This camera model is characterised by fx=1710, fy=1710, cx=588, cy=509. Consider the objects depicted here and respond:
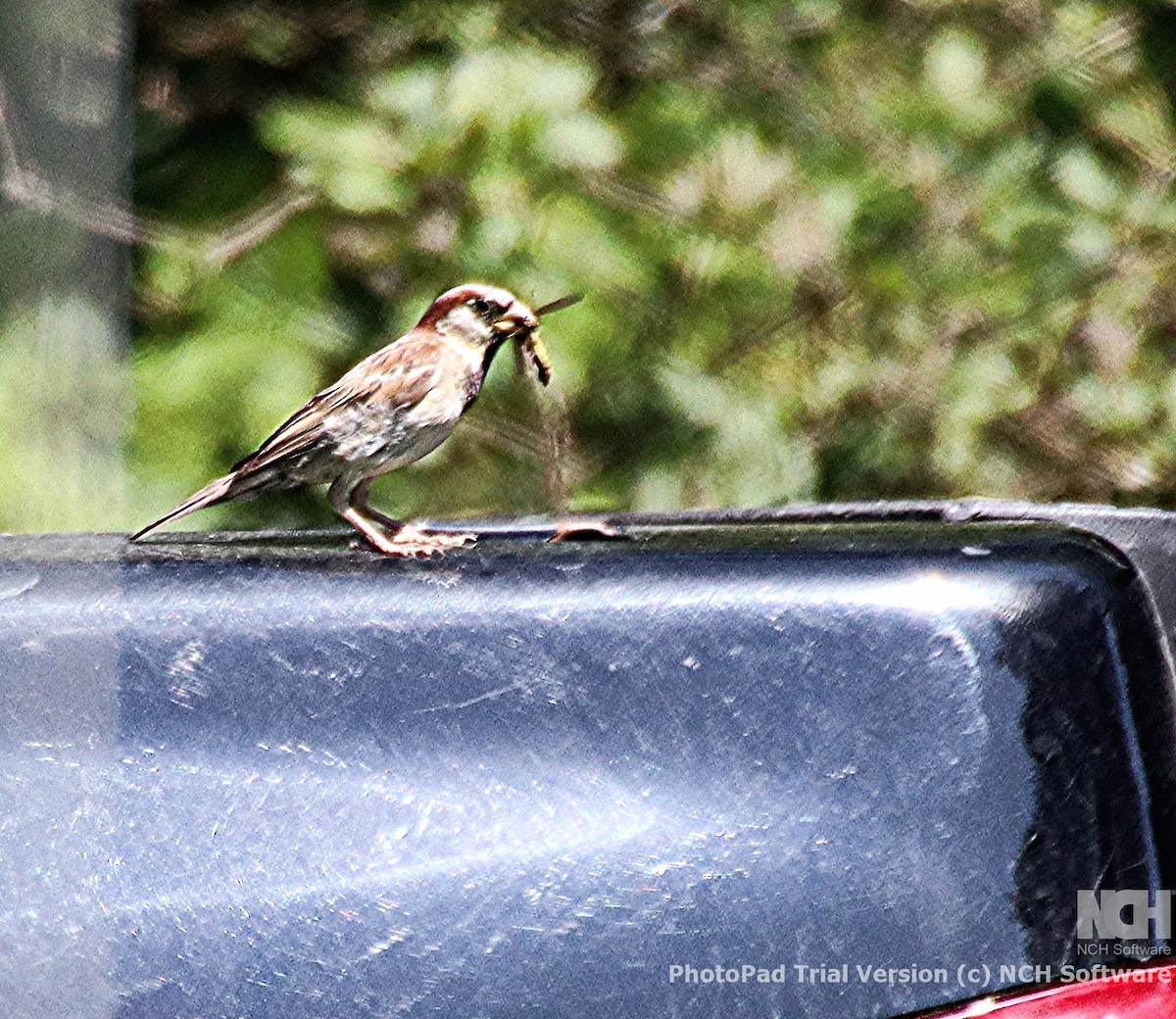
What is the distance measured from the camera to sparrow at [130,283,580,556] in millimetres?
2697

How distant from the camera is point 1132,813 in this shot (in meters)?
1.34

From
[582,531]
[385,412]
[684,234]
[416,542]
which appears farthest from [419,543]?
[684,234]

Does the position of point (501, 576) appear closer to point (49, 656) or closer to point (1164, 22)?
point (49, 656)

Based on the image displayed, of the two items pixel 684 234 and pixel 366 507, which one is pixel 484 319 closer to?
pixel 366 507

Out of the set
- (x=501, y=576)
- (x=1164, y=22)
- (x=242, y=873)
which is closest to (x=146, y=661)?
(x=242, y=873)

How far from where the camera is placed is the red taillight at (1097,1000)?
127 cm

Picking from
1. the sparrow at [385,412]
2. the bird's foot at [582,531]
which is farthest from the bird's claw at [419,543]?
the sparrow at [385,412]

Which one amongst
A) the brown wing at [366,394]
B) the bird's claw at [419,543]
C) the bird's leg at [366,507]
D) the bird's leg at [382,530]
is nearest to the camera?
the bird's claw at [419,543]

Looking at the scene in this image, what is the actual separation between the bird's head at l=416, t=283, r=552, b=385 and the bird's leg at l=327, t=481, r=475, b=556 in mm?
296

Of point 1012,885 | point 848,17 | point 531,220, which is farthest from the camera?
point 848,17

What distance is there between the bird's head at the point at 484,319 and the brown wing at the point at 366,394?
6 centimetres

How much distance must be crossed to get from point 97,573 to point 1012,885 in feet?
2.81

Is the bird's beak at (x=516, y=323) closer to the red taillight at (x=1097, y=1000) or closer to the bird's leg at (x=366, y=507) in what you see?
the bird's leg at (x=366, y=507)

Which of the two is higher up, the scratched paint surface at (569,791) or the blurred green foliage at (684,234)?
the blurred green foliage at (684,234)
